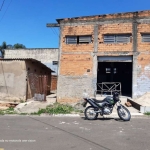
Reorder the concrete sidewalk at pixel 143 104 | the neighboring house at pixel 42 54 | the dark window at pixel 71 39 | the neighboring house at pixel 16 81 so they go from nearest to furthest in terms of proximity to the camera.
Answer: the concrete sidewalk at pixel 143 104, the neighboring house at pixel 16 81, the dark window at pixel 71 39, the neighboring house at pixel 42 54

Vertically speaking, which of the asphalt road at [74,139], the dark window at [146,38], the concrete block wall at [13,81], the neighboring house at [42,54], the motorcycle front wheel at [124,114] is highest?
the neighboring house at [42,54]

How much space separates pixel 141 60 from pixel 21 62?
928 centimetres

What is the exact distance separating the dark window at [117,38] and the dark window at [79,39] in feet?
4.51

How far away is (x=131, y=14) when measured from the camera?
52.1ft

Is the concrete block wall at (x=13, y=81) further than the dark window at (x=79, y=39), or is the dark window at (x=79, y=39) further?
the dark window at (x=79, y=39)

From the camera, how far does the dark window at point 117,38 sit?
16.1m

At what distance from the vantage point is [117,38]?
1628 centimetres

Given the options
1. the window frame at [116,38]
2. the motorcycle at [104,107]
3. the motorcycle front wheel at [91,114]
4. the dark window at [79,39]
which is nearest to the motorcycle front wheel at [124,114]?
the motorcycle at [104,107]

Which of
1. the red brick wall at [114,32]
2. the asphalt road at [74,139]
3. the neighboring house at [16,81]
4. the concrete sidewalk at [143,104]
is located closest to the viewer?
the asphalt road at [74,139]

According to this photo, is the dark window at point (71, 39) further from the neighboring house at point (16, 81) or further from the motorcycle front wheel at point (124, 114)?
the motorcycle front wheel at point (124, 114)

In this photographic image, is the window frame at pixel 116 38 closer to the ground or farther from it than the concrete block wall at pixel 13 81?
farther from it

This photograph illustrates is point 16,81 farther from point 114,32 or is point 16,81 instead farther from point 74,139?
point 74,139

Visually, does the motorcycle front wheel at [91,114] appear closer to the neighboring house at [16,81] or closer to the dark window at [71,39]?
the neighboring house at [16,81]

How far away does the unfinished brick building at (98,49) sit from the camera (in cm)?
1552
